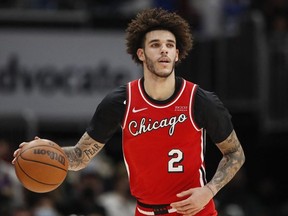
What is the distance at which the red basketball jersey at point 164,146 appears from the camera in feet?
29.2

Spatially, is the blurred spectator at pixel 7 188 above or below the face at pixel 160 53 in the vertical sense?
below

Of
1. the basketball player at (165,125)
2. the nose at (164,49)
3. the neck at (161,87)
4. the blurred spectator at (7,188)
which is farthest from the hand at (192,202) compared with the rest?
the blurred spectator at (7,188)

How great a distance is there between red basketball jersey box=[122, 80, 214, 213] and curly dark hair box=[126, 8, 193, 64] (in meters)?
0.52

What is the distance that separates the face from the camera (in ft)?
29.1

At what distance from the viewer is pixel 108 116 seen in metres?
9.11

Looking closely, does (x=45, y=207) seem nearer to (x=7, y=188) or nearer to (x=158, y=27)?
(x=7, y=188)

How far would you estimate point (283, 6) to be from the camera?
69.1 feet

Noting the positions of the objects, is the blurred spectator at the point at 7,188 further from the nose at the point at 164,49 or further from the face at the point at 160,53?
the nose at the point at 164,49

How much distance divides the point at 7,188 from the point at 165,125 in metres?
6.39

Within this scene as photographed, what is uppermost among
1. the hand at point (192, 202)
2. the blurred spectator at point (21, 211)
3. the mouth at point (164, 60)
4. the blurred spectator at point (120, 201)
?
the mouth at point (164, 60)

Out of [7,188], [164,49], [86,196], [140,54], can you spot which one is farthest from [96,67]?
[164,49]

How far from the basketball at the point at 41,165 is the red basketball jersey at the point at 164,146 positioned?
72cm

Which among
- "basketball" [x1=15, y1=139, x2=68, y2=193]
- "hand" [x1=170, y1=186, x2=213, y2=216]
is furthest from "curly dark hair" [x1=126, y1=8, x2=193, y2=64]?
"hand" [x1=170, y1=186, x2=213, y2=216]

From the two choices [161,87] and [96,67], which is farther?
[96,67]
